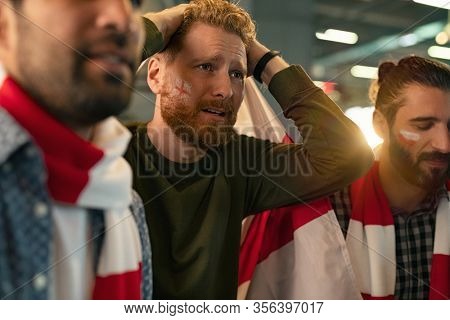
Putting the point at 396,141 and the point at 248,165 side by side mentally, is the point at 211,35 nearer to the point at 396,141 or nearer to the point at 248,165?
the point at 248,165

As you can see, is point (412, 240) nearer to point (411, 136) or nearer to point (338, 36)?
point (411, 136)

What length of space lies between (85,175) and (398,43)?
0.68 m

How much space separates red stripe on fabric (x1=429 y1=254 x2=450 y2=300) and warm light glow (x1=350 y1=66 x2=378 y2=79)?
385 millimetres

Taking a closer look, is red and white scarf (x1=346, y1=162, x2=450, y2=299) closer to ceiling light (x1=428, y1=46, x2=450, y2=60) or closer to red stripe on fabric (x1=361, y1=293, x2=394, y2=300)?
red stripe on fabric (x1=361, y1=293, x2=394, y2=300)

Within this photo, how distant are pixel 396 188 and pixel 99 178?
623 mm

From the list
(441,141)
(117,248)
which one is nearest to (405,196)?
(441,141)

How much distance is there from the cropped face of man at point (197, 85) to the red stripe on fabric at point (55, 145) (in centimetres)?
23

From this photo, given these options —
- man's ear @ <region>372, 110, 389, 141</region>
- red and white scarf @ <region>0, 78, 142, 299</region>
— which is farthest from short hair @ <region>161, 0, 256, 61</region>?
man's ear @ <region>372, 110, 389, 141</region>

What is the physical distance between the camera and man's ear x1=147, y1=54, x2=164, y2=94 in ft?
2.77

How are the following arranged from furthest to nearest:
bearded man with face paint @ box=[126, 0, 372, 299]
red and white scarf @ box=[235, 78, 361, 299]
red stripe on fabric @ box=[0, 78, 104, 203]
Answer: red and white scarf @ box=[235, 78, 361, 299] < bearded man with face paint @ box=[126, 0, 372, 299] < red stripe on fabric @ box=[0, 78, 104, 203]

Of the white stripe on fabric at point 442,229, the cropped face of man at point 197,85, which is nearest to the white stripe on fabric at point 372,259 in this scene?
the white stripe on fabric at point 442,229

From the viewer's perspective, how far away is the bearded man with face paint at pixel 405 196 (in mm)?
973

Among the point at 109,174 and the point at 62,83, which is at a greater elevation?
the point at 62,83

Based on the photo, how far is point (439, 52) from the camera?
1.01 metres
